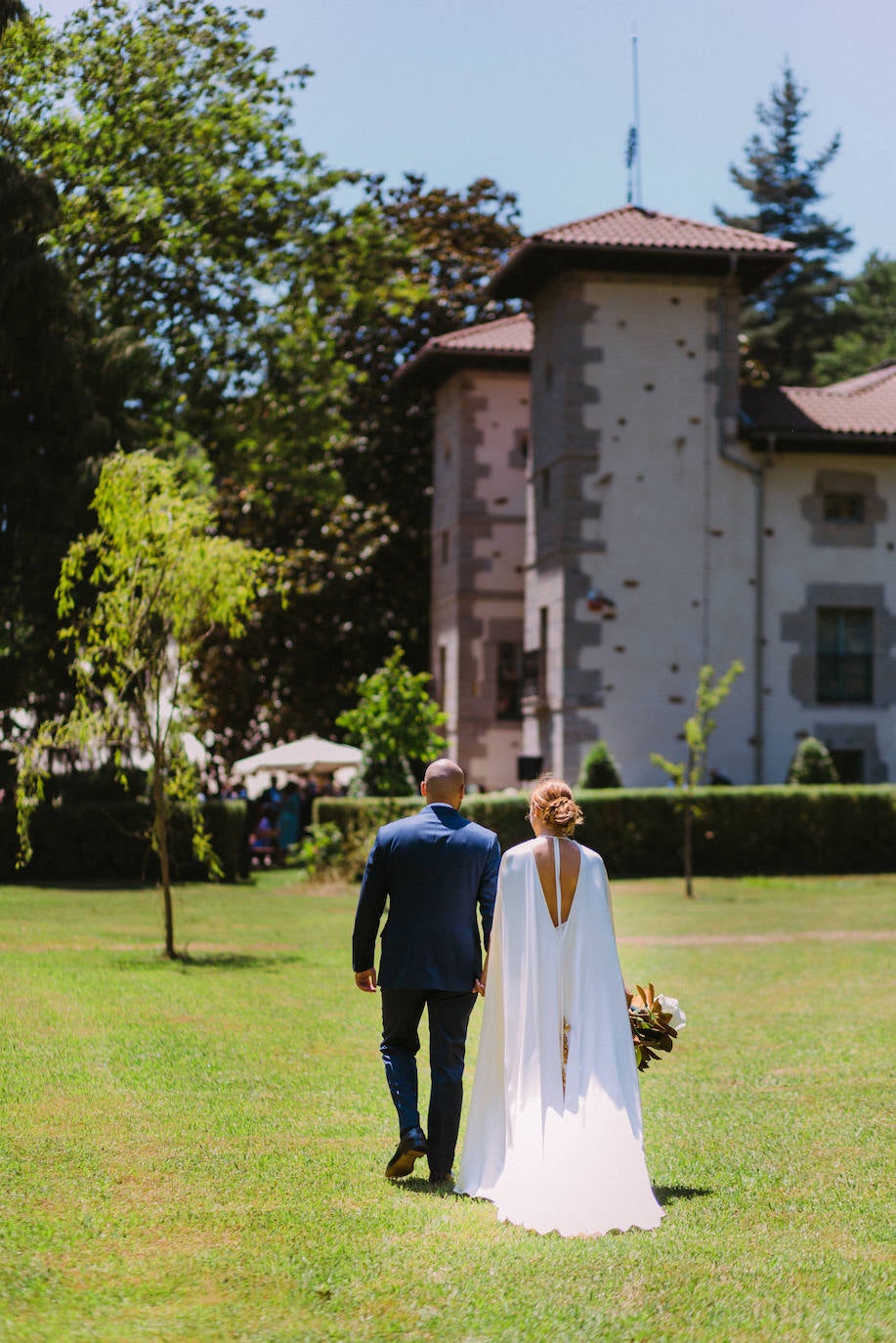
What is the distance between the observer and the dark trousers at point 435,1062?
8.20m

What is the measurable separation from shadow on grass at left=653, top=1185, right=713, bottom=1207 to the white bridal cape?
53 centimetres

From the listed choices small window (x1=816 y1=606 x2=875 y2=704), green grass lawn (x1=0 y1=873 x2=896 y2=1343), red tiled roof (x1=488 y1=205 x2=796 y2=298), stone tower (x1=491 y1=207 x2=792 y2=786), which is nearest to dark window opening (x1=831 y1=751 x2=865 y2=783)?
small window (x1=816 y1=606 x2=875 y2=704)

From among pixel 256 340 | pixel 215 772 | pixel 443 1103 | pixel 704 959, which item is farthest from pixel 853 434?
pixel 443 1103

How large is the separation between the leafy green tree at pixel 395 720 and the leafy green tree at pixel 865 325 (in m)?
33.8

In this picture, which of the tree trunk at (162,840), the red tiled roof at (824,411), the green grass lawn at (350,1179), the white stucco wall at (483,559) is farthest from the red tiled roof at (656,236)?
the green grass lawn at (350,1179)

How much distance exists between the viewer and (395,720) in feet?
97.1

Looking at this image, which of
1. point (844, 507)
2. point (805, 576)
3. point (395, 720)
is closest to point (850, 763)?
point (805, 576)

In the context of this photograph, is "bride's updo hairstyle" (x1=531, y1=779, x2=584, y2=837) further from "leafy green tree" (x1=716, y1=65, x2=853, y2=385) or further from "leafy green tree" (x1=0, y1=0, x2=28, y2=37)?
"leafy green tree" (x1=716, y1=65, x2=853, y2=385)

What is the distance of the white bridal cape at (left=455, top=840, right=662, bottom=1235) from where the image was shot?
24.5ft

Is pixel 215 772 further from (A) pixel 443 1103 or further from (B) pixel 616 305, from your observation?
(A) pixel 443 1103

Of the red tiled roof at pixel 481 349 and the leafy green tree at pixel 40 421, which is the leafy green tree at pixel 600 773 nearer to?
the leafy green tree at pixel 40 421

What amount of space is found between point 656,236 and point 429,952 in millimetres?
27778

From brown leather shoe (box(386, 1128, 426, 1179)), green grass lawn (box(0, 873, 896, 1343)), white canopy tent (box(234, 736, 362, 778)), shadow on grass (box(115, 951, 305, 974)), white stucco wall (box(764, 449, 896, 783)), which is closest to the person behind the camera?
green grass lawn (box(0, 873, 896, 1343))

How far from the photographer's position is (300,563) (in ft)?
142
